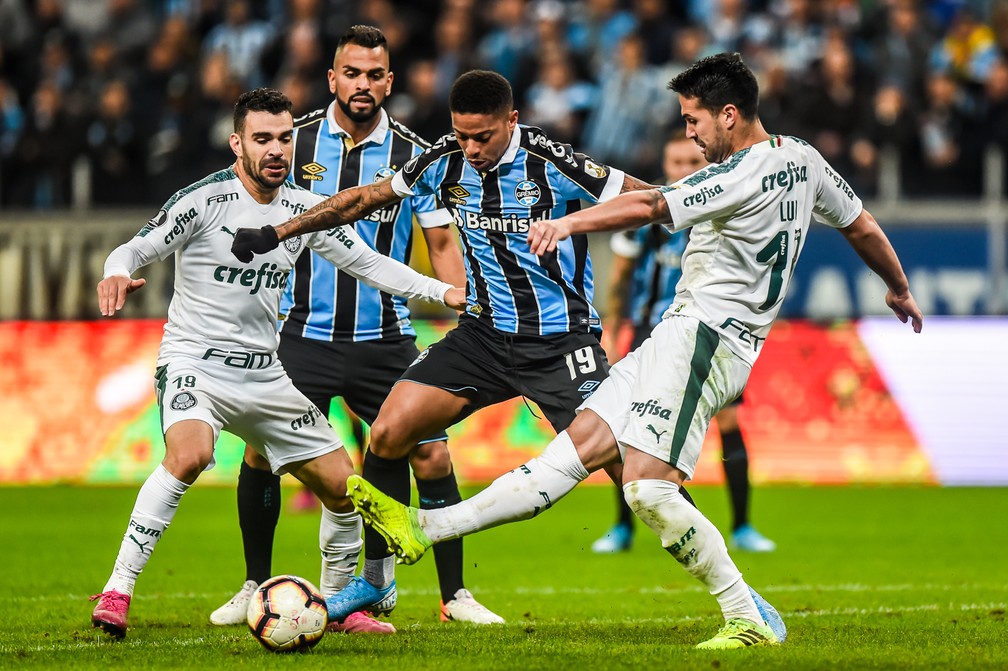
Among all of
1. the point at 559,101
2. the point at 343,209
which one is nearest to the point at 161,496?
the point at 343,209

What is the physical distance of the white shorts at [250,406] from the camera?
22.3ft

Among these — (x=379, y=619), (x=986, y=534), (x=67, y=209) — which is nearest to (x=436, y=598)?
(x=379, y=619)

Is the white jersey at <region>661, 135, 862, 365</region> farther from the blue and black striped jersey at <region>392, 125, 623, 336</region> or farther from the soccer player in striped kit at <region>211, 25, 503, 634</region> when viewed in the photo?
the soccer player in striped kit at <region>211, 25, 503, 634</region>

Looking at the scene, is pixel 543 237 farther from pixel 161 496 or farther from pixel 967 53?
pixel 967 53

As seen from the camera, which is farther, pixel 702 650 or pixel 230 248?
pixel 230 248

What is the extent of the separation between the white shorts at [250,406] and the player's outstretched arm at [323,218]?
575 mm

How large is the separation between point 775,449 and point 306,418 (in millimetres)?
8042

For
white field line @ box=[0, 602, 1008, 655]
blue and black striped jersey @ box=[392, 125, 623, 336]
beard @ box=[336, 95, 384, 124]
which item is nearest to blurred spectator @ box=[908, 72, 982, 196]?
white field line @ box=[0, 602, 1008, 655]

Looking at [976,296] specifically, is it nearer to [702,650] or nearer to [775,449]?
[775,449]

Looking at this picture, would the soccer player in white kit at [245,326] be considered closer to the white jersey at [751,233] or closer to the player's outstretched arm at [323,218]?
the player's outstretched arm at [323,218]

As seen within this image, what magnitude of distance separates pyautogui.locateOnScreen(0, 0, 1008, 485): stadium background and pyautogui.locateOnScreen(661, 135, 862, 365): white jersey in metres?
7.80

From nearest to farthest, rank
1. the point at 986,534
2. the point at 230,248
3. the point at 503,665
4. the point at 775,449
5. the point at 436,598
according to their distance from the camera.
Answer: the point at 503,665, the point at 230,248, the point at 436,598, the point at 986,534, the point at 775,449

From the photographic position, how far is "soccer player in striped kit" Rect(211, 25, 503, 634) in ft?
24.8

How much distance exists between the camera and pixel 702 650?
19.7 feet
